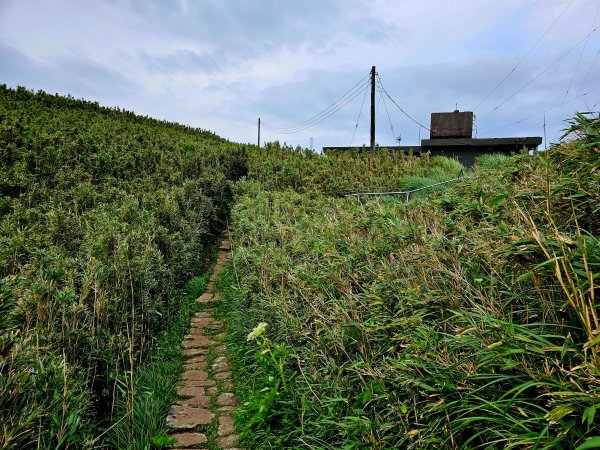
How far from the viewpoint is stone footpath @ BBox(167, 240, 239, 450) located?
11.4ft

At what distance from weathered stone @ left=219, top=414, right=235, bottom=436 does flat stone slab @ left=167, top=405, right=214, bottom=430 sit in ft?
0.34

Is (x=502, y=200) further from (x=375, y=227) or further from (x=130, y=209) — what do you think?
(x=130, y=209)

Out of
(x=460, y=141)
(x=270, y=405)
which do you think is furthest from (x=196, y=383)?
(x=460, y=141)

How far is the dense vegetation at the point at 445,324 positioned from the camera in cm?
195

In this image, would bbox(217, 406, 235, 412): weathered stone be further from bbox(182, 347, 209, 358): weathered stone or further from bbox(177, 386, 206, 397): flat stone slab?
bbox(182, 347, 209, 358): weathered stone

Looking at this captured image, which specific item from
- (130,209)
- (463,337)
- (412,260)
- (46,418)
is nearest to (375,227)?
(412,260)

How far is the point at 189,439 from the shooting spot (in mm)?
3432

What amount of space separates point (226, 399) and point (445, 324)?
7.81 feet

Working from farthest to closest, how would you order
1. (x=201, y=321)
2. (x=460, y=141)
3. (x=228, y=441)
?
1. (x=460, y=141)
2. (x=201, y=321)
3. (x=228, y=441)

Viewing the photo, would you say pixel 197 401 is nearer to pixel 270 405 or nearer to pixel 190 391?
pixel 190 391

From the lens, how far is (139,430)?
3273 mm

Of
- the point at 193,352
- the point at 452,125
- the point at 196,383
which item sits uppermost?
the point at 452,125

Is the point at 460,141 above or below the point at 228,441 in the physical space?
above

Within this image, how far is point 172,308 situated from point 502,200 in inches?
178
